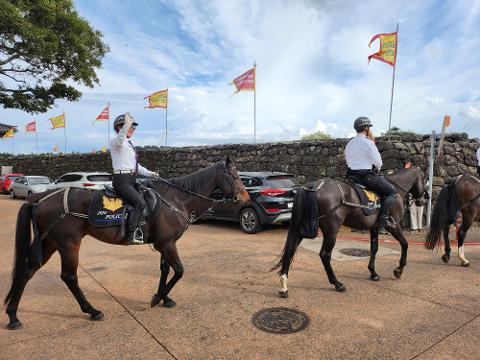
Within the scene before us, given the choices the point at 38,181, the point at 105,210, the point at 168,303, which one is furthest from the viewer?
the point at 38,181

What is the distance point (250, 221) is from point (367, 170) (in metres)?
4.84

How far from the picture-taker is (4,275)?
222 inches

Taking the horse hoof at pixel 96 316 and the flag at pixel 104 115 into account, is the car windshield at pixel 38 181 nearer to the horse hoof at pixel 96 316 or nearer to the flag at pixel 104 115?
the flag at pixel 104 115

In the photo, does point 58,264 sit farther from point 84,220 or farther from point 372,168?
point 372,168

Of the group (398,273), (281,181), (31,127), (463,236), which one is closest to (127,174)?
(398,273)

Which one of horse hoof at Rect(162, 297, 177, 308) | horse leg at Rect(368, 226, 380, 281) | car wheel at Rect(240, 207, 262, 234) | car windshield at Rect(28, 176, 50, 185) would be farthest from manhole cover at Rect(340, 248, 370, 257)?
car windshield at Rect(28, 176, 50, 185)

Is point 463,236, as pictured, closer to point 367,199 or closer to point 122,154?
point 367,199

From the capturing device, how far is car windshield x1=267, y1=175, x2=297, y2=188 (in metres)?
9.26

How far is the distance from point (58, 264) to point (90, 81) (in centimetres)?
1027

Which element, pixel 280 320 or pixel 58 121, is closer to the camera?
pixel 280 320

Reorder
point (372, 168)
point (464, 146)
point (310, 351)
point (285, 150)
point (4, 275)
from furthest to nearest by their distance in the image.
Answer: point (285, 150), point (464, 146), point (4, 275), point (372, 168), point (310, 351)

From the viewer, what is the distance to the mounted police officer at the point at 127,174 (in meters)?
4.02

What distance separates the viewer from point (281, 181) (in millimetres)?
9477

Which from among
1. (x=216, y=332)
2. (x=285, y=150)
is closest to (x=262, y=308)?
(x=216, y=332)
